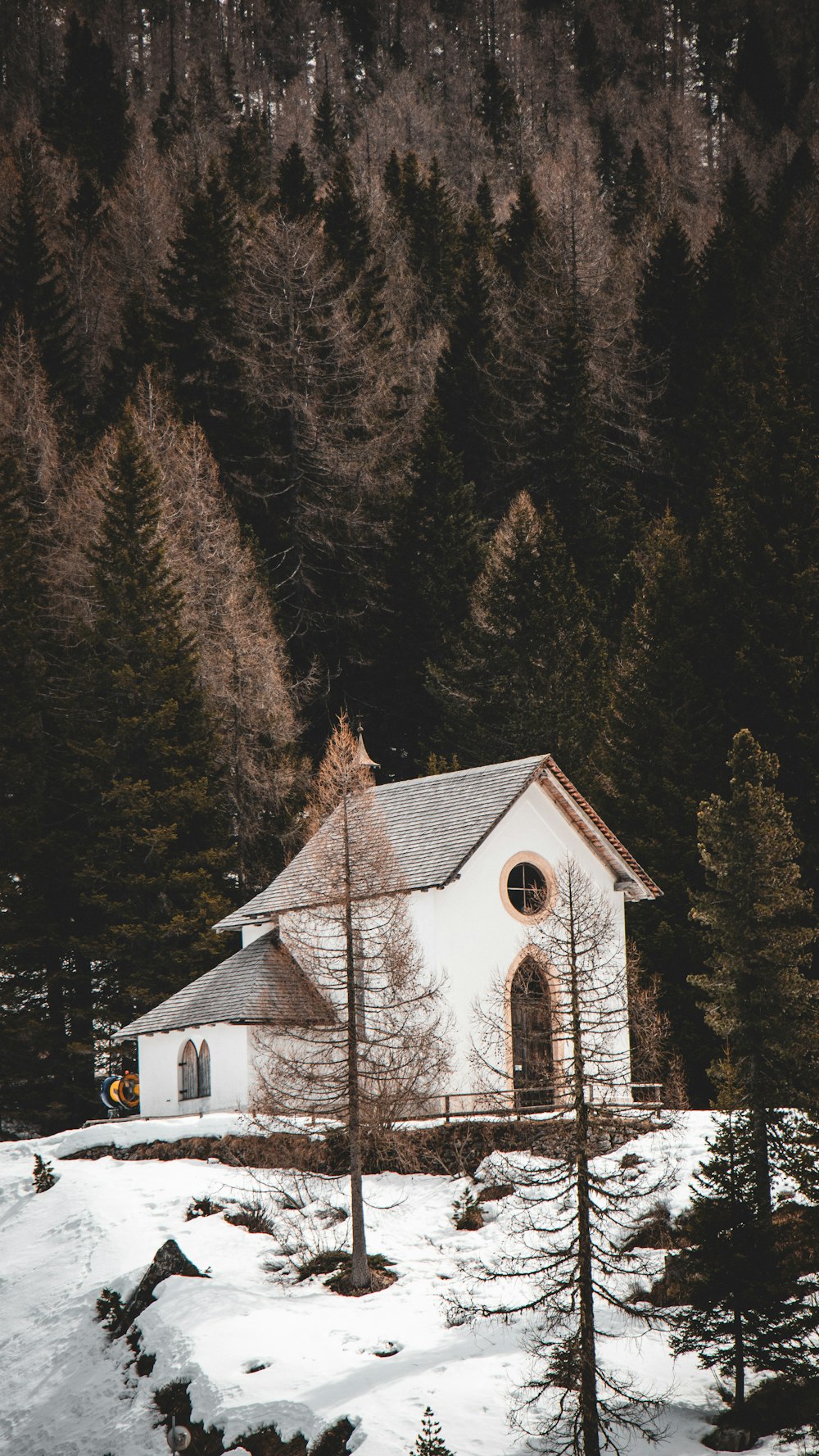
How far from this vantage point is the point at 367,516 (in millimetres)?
57594

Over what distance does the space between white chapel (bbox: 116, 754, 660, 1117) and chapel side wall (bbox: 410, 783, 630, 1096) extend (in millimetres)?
24

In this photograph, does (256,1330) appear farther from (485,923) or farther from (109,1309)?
(485,923)

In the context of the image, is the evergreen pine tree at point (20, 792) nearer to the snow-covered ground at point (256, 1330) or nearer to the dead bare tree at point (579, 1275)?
the snow-covered ground at point (256, 1330)

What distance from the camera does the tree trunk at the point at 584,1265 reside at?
17.2 metres

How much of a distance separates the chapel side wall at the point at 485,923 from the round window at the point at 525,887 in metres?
0.31

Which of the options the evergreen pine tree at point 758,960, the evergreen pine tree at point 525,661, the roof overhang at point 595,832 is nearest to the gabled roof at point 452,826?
the roof overhang at point 595,832

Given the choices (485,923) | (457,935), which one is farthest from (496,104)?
(457,935)

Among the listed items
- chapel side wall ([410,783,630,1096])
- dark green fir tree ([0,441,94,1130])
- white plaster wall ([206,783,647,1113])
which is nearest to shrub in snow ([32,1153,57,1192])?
white plaster wall ([206,783,647,1113])

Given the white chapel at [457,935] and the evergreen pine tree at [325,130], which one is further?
the evergreen pine tree at [325,130]

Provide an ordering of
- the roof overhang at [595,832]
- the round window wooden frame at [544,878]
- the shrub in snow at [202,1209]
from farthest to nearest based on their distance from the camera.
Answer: the roof overhang at [595,832] < the round window wooden frame at [544,878] < the shrub in snow at [202,1209]

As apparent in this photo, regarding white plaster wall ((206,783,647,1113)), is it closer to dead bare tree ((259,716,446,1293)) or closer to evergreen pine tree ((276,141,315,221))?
dead bare tree ((259,716,446,1293))

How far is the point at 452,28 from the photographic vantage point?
112 metres

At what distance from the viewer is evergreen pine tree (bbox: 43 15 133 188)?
77500 millimetres

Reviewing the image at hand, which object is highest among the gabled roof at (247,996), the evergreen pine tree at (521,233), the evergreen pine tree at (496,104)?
the evergreen pine tree at (496,104)
